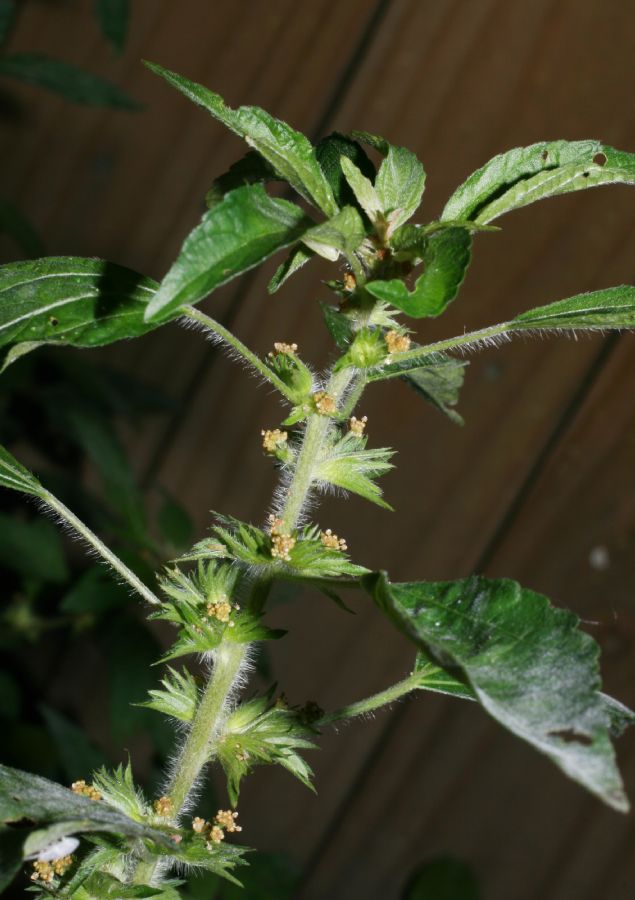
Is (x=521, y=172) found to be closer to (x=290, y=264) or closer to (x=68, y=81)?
(x=290, y=264)

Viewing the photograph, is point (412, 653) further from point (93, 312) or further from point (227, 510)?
point (93, 312)

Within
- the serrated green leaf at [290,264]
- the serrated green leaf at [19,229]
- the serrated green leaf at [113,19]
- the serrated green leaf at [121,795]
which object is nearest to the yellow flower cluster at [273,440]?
the serrated green leaf at [290,264]

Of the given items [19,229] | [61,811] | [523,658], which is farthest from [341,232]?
[19,229]

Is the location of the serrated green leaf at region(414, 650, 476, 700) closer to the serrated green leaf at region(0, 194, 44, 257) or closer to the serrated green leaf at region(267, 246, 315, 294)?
the serrated green leaf at region(267, 246, 315, 294)

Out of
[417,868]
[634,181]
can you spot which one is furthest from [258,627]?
[417,868]

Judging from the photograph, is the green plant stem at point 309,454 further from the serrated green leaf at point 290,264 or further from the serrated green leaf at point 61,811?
the serrated green leaf at point 61,811

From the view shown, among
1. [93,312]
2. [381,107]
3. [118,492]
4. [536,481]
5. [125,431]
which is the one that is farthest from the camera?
[125,431]
